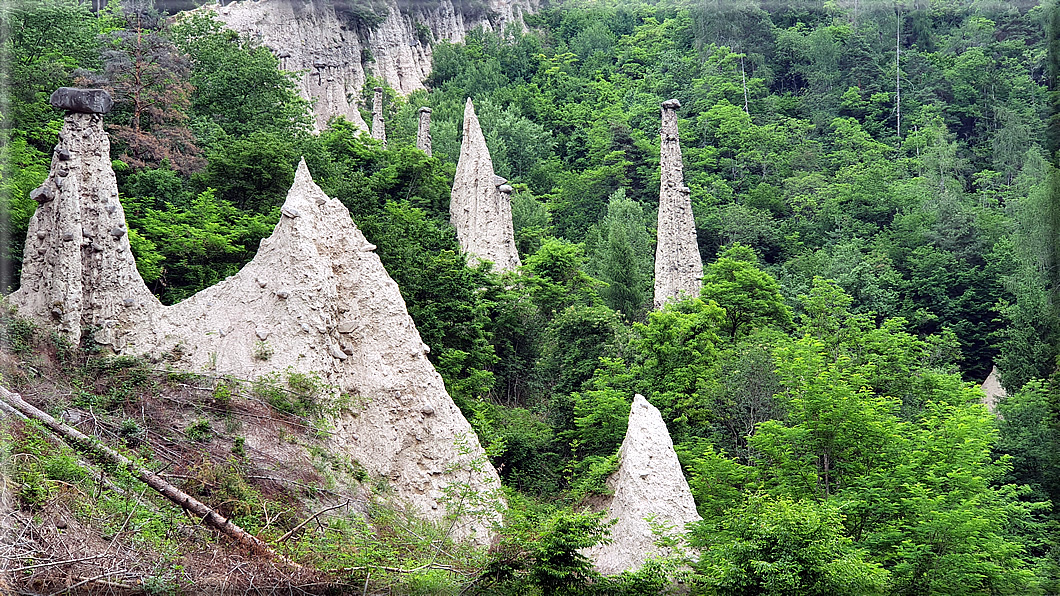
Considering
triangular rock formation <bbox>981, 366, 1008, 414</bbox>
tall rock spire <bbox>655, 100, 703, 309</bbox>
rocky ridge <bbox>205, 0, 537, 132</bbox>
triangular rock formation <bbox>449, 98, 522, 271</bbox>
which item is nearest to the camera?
tall rock spire <bbox>655, 100, 703, 309</bbox>

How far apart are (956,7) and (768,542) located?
7746 cm

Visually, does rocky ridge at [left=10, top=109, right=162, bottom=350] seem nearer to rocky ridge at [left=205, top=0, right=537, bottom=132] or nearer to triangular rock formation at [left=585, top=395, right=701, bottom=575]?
triangular rock formation at [left=585, top=395, right=701, bottom=575]

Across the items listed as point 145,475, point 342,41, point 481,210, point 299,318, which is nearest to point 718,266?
point 481,210

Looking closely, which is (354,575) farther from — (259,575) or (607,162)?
(607,162)

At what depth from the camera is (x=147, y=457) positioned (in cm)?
1306

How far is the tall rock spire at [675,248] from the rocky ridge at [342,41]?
65.6 feet

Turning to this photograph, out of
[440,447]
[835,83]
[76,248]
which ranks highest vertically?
[835,83]

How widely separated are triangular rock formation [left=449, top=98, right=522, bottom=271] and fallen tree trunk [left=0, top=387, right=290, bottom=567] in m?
24.1

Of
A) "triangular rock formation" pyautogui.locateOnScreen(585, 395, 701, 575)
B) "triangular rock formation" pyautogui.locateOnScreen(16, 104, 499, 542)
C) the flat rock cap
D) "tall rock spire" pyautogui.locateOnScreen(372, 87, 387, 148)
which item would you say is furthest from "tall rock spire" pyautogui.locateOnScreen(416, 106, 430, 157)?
the flat rock cap

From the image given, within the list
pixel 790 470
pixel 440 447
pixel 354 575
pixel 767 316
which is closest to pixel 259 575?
pixel 354 575

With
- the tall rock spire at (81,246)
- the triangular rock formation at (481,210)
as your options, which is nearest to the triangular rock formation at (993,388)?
the triangular rock formation at (481,210)

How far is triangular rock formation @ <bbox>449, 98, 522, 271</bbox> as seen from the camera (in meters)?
36.5

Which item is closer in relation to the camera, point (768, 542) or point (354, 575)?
point (354, 575)

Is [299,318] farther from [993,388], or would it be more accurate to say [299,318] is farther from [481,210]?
[993,388]
